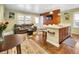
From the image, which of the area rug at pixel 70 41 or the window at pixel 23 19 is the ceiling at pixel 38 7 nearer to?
the window at pixel 23 19

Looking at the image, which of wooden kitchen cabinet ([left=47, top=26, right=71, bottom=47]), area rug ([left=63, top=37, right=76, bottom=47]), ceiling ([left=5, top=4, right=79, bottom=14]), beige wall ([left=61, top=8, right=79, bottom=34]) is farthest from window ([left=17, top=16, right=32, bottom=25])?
area rug ([left=63, top=37, right=76, bottom=47])

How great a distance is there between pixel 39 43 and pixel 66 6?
36.3 inches

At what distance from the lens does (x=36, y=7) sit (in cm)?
243

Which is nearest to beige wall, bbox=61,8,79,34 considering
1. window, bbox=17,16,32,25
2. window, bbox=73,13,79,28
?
window, bbox=73,13,79,28

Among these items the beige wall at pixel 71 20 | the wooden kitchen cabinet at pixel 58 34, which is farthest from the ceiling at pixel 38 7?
the wooden kitchen cabinet at pixel 58 34

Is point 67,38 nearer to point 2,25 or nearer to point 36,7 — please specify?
point 36,7

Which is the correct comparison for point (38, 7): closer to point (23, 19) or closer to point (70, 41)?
point (23, 19)

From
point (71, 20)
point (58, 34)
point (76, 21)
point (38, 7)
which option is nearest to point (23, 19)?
point (38, 7)

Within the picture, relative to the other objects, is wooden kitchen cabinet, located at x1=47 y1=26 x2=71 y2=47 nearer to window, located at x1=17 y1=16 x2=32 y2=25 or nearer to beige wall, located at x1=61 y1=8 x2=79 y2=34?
beige wall, located at x1=61 y1=8 x2=79 y2=34

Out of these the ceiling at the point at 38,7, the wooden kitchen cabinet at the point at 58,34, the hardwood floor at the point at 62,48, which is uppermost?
the ceiling at the point at 38,7

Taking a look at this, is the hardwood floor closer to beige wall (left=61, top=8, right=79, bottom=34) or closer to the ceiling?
beige wall (left=61, top=8, right=79, bottom=34)

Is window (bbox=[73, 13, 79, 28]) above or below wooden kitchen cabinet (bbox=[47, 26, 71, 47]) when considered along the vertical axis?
above

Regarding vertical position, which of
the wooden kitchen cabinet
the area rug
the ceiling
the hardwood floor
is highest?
the ceiling
